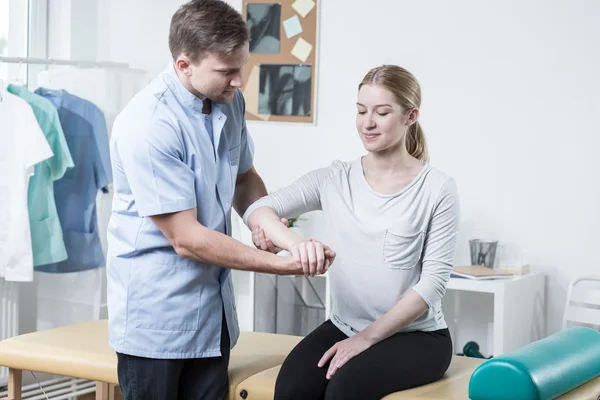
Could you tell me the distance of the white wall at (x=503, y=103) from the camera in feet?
11.1

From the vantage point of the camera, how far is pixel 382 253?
2061 mm

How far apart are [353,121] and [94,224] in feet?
3.90

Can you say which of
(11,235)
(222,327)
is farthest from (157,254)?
(11,235)

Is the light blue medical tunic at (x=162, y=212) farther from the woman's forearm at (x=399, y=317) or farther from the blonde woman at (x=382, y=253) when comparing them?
the woman's forearm at (x=399, y=317)

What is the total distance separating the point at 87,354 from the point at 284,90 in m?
1.90

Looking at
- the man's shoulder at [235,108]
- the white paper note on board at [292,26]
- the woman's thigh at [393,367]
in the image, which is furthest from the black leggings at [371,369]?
the white paper note on board at [292,26]

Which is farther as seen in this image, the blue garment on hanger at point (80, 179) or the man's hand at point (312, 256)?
the blue garment on hanger at point (80, 179)

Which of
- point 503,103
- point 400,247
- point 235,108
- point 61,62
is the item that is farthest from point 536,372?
point 61,62

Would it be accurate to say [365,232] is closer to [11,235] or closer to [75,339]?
[75,339]

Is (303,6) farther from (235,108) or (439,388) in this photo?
(439,388)

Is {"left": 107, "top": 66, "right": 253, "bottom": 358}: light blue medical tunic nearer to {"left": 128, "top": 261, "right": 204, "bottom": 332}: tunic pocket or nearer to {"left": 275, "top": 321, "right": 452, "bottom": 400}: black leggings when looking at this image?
{"left": 128, "top": 261, "right": 204, "bottom": 332}: tunic pocket

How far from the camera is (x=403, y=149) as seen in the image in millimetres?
2154

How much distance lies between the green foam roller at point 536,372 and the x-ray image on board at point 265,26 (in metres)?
2.34

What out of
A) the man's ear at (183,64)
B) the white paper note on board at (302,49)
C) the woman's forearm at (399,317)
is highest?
the white paper note on board at (302,49)
